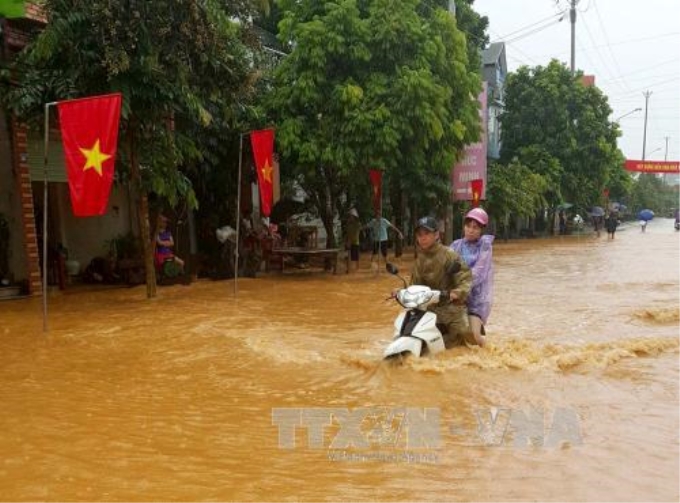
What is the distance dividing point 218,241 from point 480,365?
30.6ft

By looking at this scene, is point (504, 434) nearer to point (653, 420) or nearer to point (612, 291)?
point (653, 420)

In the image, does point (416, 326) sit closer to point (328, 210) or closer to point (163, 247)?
point (163, 247)

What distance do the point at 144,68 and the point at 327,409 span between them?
21.0ft

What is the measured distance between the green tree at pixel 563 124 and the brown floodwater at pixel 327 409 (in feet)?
87.3

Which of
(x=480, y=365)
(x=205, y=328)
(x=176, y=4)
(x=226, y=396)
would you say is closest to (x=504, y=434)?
(x=480, y=365)

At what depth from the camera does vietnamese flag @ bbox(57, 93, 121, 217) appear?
8.25 m

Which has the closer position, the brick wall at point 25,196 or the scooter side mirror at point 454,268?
the scooter side mirror at point 454,268

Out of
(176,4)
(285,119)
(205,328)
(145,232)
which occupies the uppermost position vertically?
(176,4)

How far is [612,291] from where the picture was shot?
12328 millimetres

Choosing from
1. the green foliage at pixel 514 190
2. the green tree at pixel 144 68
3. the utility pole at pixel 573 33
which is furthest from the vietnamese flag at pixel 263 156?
the utility pole at pixel 573 33

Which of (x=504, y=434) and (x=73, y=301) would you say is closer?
(x=504, y=434)

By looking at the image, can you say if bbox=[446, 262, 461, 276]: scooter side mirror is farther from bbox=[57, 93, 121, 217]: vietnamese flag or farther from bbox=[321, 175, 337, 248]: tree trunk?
bbox=[321, 175, 337, 248]: tree trunk

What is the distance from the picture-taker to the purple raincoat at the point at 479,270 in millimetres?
6223

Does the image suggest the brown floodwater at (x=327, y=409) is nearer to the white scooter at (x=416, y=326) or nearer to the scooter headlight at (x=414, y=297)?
the white scooter at (x=416, y=326)
